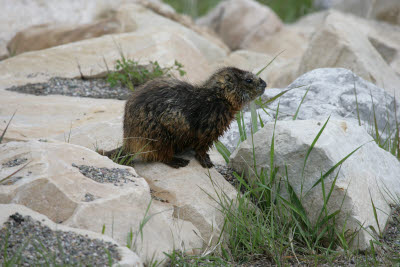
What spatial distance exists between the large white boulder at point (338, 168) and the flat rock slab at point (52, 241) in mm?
1577

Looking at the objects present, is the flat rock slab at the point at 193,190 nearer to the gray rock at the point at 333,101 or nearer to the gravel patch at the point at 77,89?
the gray rock at the point at 333,101

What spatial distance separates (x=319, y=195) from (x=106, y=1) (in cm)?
782

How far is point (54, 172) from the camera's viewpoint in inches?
134

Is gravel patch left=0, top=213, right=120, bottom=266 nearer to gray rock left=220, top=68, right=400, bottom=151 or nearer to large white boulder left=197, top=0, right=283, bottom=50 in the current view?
gray rock left=220, top=68, right=400, bottom=151

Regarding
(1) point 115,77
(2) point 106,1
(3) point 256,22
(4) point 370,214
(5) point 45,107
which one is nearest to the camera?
(4) point 370,214

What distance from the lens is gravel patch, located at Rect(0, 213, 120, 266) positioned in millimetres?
2801

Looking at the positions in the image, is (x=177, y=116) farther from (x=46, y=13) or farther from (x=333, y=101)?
(x=46, y=13)

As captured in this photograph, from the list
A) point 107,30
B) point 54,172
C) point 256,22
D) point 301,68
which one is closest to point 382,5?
point 256,22

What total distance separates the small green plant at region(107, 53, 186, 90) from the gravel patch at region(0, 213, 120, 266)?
3.62 m

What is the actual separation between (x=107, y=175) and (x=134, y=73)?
321cm

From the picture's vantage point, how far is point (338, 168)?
390 cm

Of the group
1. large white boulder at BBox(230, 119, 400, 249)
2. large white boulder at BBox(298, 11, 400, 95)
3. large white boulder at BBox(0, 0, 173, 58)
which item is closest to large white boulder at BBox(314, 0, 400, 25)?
large white boulder at BBox(298, 11, 400, 95)

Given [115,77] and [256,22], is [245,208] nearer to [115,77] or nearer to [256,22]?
[115,77]

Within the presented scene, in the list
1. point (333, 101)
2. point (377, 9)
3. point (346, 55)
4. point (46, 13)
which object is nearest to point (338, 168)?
point (333, 101)
